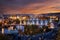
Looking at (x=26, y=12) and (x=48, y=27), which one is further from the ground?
(x=26, y=12)

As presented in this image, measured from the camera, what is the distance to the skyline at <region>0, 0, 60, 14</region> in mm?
2038

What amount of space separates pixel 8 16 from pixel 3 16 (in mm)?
65

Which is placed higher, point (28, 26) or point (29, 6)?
point (29, 6)

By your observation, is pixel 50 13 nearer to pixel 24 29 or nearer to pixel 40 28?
pixel 40 28

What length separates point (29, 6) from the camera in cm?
207

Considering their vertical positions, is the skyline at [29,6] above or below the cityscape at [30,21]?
above

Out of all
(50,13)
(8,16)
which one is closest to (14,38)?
(8,16)

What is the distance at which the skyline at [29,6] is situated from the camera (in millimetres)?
2038

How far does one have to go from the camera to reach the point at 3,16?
6.86ft

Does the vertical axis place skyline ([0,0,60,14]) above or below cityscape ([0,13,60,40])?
above

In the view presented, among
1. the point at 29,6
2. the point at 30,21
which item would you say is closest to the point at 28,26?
the point at 30,21

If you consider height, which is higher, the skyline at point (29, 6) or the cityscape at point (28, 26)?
the skyline at point (29, 6)

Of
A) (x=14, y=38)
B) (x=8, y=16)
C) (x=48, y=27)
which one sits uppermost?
(x=8, y=16)

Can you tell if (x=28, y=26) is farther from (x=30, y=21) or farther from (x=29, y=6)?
(x=29, y=6)
